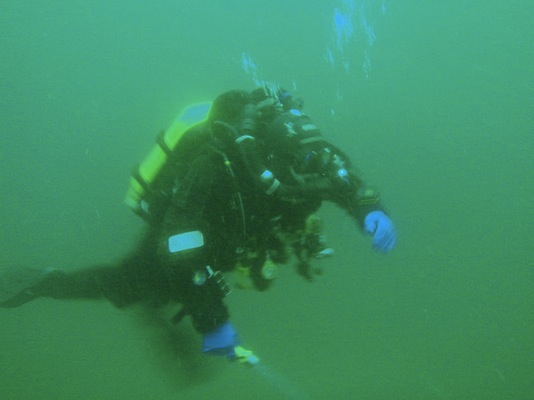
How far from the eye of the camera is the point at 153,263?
127 inches

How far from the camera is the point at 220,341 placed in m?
2.27

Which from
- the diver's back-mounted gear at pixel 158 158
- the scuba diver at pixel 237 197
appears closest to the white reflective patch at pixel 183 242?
the scuba diver at pixel 237 197

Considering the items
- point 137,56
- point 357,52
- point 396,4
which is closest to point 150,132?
point 137,56

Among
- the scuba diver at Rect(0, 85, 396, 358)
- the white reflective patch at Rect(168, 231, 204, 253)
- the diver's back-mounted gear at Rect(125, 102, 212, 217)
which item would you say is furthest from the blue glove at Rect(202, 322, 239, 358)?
the diver's back-mounted gear at Rect(125, 102, 212, 217)

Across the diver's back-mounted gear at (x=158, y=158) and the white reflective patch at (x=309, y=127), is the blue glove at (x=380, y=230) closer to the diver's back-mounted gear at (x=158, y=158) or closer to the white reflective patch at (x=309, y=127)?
the white reflective patch at (x=309, y=127)

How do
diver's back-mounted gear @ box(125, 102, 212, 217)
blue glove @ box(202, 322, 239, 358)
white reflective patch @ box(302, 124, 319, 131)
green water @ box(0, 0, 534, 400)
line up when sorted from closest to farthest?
white reflective patch @ box(302, 124, 319, 131), blue glove @ box(202, 322, 239, 358), diver's back-mounted gear @ box(125, 102, 212, 217), green water @ box(0, 0, 534, 400)

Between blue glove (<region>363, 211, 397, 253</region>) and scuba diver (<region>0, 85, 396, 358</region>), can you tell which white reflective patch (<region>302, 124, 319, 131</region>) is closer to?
scuba diver (<region>0, 85, 396, 358</region>)

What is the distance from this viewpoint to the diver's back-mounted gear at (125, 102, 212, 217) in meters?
2.55

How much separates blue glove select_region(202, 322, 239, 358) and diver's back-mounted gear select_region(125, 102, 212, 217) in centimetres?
83

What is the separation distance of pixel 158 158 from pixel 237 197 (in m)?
0.66

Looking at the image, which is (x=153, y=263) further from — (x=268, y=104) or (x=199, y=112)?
(x=268, y=104)

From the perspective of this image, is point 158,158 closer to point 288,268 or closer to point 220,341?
point 220,341

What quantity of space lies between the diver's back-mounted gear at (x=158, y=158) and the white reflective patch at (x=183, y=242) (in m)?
0.57

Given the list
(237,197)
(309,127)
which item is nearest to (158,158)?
(237,197)
